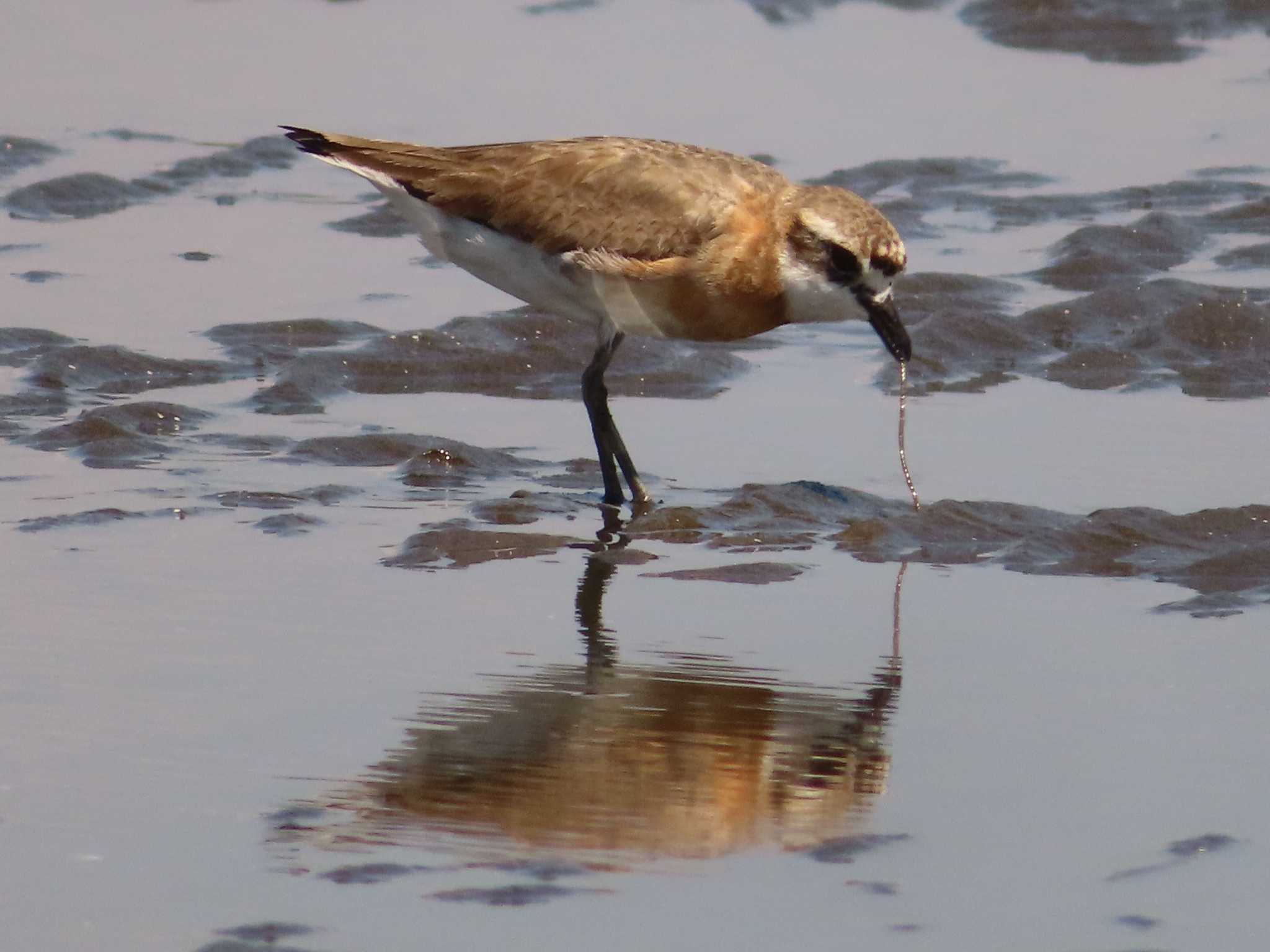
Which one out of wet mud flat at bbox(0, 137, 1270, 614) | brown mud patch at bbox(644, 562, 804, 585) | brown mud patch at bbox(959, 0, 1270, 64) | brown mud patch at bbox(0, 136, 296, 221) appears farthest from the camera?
brown mud patch at bbox(959, 0, 1270, 64)

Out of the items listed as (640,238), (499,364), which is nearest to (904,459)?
(640,238)

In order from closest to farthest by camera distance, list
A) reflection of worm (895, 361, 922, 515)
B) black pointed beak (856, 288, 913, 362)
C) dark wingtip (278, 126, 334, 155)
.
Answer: reflection of worm (895, 361, 922, 515) < black pointed beak (856, 288, 913, 362) < dark wingtip (278, 126, 334, 155)

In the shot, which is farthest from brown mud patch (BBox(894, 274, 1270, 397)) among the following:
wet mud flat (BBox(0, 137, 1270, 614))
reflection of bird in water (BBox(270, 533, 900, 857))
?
reflection of bird in water (BBox(270, 533, 900, 857))

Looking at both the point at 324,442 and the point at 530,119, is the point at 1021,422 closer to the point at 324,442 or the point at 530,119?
the point at 324,442

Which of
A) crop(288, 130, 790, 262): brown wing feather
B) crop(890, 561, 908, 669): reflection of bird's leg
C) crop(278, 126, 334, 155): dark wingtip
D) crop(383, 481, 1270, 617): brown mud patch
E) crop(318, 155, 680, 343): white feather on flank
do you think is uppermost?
crop(278, 126, 334, 155): dark wingtip

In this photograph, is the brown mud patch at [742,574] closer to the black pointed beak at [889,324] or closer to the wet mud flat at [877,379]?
the wet mud flat at [877,379]

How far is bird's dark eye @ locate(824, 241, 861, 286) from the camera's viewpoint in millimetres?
7848

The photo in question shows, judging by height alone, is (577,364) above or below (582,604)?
above

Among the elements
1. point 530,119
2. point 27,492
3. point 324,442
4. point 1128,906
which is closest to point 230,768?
point 1128,906

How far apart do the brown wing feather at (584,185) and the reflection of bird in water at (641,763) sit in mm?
2238

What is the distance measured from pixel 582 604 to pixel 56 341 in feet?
11.7

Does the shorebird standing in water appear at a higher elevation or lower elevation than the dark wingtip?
lower

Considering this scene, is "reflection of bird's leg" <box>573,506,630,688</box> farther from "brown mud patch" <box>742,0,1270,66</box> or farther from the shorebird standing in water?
"brown mud patch" <box>742,0,1270,66</box>

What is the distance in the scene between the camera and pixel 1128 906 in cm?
457
